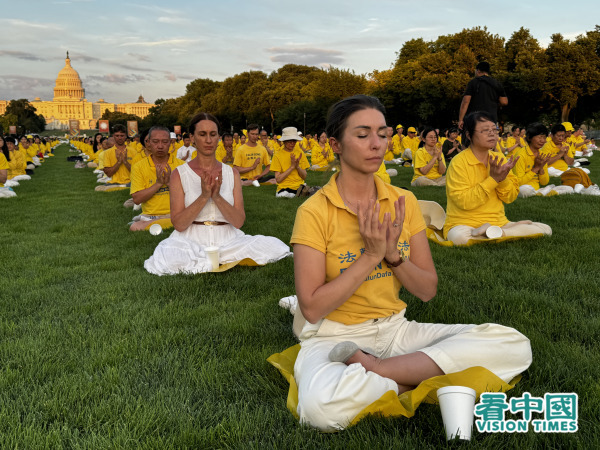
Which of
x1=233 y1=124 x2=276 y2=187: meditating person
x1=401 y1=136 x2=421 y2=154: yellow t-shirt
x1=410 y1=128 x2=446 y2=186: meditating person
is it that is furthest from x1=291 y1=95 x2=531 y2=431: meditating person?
x1=401 y1=136 x2=421 y2=154: yellow t-shirt

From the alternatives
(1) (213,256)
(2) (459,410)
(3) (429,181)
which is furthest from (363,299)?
(3) (429,181)

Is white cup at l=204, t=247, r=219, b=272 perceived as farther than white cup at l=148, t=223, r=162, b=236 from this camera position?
No

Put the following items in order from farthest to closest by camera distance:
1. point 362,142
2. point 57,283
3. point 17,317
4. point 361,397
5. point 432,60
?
point 432,60, point 57,283, point 17,317, point 362,142, point 361,397

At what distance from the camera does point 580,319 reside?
362 centimetres

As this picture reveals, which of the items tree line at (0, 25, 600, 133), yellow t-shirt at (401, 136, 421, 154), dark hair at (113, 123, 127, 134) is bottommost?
yellow t-shirt at (401, 136, 421, 154)

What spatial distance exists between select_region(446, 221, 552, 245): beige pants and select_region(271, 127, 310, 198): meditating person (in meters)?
5.20

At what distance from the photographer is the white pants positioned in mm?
2398

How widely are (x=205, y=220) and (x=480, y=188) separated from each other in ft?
10.1

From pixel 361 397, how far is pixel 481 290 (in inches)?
95.9

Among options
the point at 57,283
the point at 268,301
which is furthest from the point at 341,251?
the point at 57,283

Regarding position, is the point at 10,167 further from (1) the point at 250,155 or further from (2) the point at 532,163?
(2) the point at 532,163

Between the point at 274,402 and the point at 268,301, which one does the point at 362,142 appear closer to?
the point at 274,402

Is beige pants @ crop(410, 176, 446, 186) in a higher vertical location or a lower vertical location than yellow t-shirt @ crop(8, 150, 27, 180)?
lower

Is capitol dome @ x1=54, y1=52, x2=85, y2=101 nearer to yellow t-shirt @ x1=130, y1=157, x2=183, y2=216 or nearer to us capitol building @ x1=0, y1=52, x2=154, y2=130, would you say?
us capitol building @ x1=0, y1=52, x2=154, y2=130
